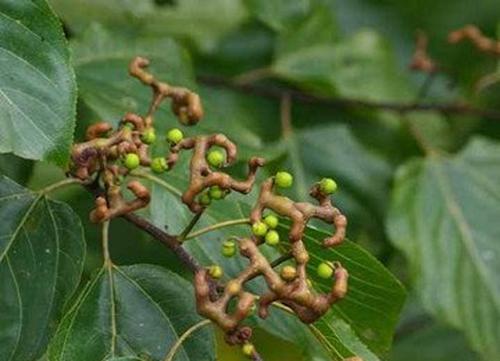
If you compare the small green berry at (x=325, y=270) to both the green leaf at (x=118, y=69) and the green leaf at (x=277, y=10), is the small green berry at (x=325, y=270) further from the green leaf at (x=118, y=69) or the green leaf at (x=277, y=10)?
the green leaf at (x=277, y=10)

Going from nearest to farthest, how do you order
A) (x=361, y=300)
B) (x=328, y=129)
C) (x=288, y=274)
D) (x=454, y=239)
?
(x=288, y=274)
(x=361, y=300)
(x=454, y=239)
(x=328, y=129)

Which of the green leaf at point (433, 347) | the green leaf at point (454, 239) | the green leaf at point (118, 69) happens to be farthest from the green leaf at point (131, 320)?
the green leaf at point (433, 347)

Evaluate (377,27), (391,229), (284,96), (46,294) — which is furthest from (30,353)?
(377,27)

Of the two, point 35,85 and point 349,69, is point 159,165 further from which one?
point 349,69

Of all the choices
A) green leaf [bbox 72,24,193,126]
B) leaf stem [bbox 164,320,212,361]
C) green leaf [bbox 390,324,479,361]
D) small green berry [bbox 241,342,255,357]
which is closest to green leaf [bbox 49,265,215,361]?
leaf stem [bbox 164,320,212,361]

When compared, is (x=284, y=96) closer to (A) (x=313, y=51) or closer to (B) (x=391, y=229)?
(A) (x=313, y=51)

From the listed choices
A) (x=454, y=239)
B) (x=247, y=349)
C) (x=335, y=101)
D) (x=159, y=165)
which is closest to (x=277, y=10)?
(x=335, y=101)

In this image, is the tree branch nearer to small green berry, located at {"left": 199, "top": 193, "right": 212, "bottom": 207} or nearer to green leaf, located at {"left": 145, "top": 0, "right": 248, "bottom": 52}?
green leaf, located at {"left": 145, "top": 0, "right": 248, "bottom": 52}
